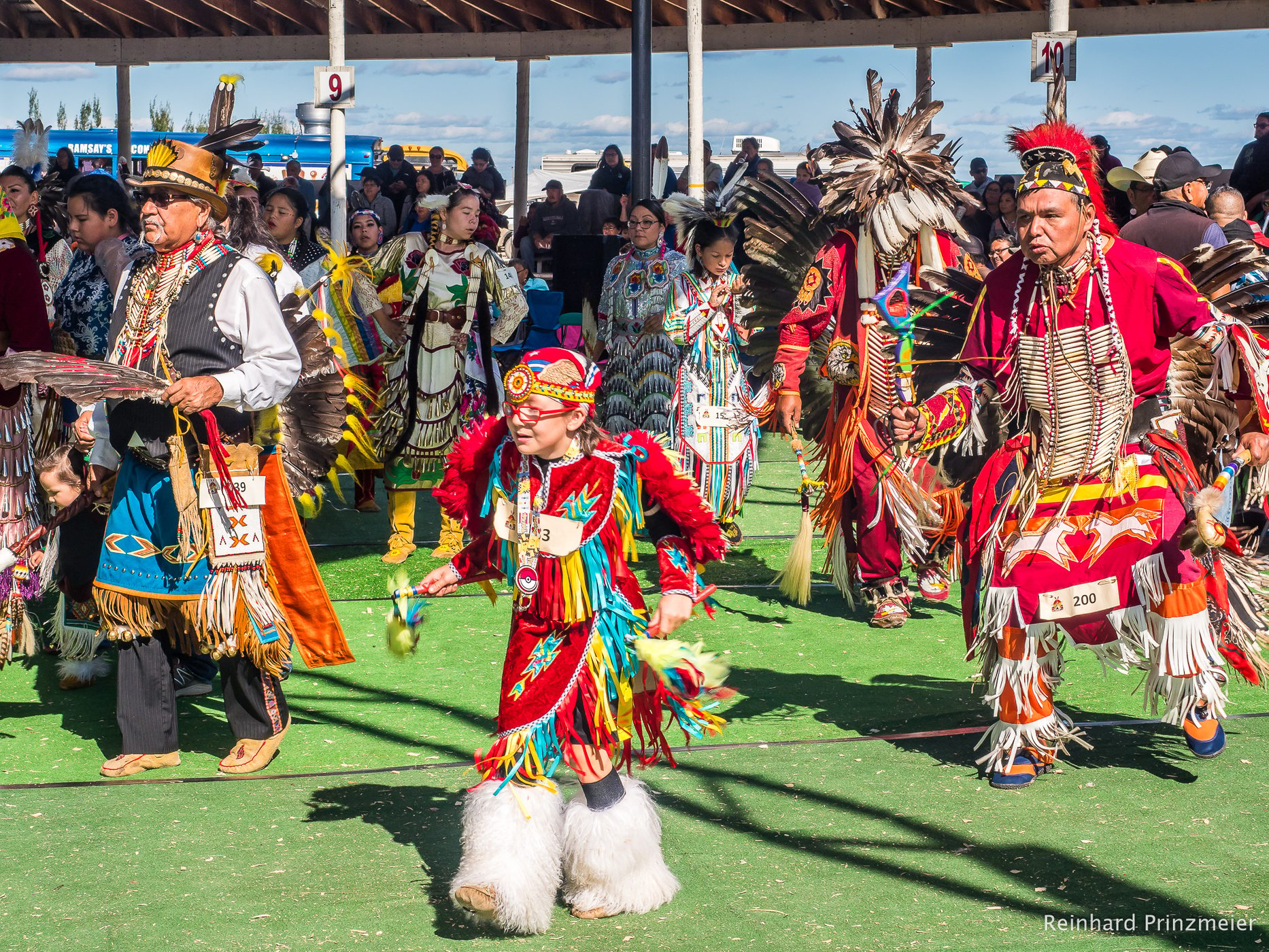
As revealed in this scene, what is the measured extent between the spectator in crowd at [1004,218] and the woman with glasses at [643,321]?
4.67m

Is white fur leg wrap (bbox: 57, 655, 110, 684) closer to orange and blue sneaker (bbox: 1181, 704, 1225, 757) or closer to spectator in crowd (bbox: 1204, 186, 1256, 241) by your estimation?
orange and blue sneaker (bbox: 1181, 704, 1225, 757)

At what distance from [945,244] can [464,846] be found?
153 inches

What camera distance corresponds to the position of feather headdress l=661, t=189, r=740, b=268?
8.10m

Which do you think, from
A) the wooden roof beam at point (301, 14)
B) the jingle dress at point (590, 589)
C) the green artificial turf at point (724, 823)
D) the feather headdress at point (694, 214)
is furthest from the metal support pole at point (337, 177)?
the jingle dress at point (590, 589)

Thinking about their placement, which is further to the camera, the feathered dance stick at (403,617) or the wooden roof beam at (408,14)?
the wooden roof beam at (408,14)

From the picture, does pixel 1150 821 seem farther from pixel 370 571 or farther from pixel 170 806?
pixel 370 571

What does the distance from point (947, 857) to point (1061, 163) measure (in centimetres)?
199

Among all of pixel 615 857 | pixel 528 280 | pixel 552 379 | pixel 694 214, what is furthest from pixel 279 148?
pixel 615 857

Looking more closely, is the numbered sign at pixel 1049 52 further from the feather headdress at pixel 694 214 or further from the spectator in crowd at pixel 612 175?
the spectator in crowd at pixel 612 175

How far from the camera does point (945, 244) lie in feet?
21.0

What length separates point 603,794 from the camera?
3.54 metres

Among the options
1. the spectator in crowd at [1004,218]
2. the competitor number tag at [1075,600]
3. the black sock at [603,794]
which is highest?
the spectator in crowd at [1004,218]

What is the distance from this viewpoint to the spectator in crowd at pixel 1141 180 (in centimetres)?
703

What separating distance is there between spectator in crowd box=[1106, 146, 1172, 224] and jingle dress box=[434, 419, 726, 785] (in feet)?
13.8
